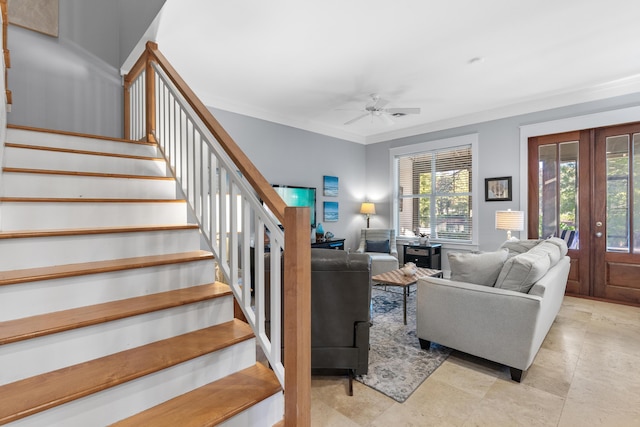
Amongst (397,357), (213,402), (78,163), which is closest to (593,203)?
(397,357)

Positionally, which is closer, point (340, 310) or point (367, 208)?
point (340, 310)

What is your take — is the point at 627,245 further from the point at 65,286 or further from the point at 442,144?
the point at 65,286

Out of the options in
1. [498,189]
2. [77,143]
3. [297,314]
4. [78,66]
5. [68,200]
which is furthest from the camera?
[498,189]

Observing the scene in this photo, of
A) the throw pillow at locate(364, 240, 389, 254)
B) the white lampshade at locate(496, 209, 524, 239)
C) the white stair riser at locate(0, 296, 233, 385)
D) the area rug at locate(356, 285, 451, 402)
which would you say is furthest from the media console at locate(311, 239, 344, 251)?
the white stair riser at locate(0, 296, 233, 385)

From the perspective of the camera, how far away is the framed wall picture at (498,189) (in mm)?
4691

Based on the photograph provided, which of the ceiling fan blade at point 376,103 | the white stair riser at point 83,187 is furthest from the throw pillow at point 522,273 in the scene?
the white stair riser at point 83,187

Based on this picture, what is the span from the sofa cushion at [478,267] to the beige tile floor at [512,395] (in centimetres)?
65

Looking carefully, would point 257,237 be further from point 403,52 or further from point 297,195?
point 297,195

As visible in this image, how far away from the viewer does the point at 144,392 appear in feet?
3.82

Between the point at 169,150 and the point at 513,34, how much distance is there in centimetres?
320

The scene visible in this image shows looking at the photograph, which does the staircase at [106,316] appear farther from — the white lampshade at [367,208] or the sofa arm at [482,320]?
the white lampshade at [367,208]

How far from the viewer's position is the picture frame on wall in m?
5.66

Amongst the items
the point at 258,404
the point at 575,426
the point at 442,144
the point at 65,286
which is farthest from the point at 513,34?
the point at 65,286

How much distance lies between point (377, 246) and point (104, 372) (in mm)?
4915
